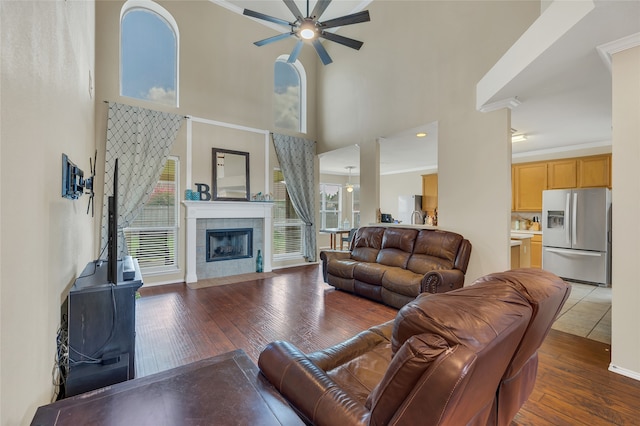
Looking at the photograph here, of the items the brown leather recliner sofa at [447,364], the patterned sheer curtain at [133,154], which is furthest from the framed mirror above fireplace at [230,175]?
the brown leather recliner sofa at [447,364]

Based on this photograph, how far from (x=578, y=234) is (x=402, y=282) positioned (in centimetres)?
392

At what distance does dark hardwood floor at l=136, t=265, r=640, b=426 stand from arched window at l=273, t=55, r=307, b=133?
3700mm

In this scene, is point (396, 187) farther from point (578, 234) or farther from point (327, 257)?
point (327, 257)

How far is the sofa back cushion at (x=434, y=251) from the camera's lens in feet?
11.9

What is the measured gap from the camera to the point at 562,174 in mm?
5555

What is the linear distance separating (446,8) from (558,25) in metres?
2.41

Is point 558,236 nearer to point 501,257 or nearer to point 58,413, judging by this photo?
point 501,257

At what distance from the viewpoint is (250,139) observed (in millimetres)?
5656

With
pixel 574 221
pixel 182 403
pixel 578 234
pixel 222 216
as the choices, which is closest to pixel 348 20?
pixel 222 216

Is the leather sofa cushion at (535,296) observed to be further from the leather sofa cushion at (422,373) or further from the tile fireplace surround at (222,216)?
the tile fireplace surround at (222,216)

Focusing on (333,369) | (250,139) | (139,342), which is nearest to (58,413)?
(333,369)

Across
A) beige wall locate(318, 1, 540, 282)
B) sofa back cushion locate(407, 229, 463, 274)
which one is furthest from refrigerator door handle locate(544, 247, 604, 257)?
sofa back cushion locate(407, 229, 463, 274)

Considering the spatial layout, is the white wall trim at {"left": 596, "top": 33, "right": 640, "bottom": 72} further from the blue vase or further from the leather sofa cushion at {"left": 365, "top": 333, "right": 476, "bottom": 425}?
the blue vase

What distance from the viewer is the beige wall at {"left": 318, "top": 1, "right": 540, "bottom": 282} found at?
135 inches
